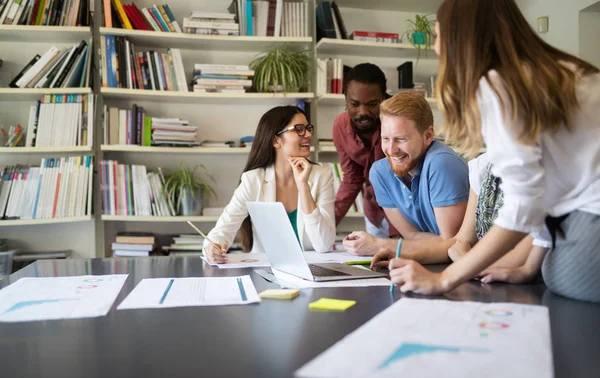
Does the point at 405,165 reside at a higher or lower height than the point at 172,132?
lower

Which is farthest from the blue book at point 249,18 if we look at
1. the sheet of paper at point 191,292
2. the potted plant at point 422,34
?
the sheet of paper at point 191,292

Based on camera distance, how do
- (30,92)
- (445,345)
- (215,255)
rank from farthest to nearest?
(30,92), (215,255), (445,345)

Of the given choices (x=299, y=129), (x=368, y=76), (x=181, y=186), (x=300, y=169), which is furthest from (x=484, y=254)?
(x=181, y=186)

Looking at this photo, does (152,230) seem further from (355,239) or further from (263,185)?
(355,239)

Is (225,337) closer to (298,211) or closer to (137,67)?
(298,211)

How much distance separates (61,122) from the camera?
333 cm

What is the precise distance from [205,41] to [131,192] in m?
1.04

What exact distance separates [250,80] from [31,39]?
138 centimetres

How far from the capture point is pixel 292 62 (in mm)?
3461

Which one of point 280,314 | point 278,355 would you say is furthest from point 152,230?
point 278,355

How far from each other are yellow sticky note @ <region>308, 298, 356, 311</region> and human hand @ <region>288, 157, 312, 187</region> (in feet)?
3.81

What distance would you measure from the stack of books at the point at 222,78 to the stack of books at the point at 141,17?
0.29 m

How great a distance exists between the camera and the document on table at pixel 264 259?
1.67m

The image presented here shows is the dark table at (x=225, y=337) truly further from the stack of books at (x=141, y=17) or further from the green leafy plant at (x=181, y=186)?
the stack of books at (x=141, y=17)
